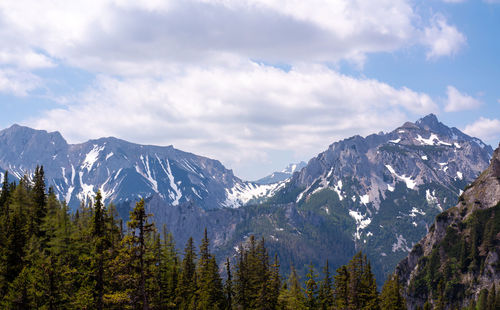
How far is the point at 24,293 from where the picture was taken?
5022 cm

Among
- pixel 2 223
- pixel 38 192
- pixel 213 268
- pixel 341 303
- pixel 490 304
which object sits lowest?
pixel 490 304

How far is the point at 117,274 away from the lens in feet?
138

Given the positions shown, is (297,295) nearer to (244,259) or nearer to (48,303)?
(244,259)

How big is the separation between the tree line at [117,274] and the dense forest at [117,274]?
13 cm

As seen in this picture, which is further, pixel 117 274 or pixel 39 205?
pixel 39 205

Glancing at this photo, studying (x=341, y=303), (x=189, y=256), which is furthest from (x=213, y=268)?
(x=341, y=303)

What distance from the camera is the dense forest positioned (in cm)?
4191

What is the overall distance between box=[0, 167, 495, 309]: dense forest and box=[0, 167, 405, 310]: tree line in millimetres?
131

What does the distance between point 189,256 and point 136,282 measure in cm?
4574

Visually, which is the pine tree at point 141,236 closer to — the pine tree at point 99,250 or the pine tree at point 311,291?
the pine tree at point 99,250

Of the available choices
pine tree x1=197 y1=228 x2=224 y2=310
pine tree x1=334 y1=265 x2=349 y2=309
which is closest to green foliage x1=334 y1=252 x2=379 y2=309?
pine tree x1=334 y1=265 x2=349 y2=309

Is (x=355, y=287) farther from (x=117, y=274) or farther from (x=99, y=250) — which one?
(x=99, y=250)

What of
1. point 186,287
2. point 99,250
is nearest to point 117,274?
point 99,250

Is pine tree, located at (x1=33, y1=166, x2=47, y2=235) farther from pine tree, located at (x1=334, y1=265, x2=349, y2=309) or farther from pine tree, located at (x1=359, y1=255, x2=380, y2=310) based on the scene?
pine tree, located at (x1=359, y1=255, x2=380, y2=310)
